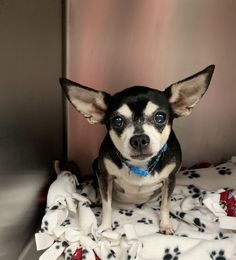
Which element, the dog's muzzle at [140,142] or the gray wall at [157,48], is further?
the gray wall at [157,48]

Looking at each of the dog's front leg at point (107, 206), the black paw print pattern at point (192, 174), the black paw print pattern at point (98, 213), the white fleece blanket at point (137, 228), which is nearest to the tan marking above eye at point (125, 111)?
the dog's front leg at point (107, 206)

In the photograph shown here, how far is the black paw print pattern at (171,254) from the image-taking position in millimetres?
1438

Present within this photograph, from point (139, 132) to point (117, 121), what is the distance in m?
0.10

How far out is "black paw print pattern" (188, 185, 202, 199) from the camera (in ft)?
5.81

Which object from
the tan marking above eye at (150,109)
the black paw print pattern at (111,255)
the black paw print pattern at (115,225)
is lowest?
the black paw print pattern at (115,225)

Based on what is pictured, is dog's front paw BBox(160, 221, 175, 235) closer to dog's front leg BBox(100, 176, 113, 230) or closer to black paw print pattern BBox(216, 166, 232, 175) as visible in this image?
dog's front leg BBox(100, 176, 113, 230)

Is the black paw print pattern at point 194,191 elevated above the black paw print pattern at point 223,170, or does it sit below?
below

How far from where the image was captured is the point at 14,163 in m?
1.45

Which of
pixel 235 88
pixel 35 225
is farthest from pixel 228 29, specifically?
pixel 35 225

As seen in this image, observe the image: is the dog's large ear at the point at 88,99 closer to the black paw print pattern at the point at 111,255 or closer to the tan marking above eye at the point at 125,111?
the tan marking above eye at the point at 125,111

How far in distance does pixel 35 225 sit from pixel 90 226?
25cm

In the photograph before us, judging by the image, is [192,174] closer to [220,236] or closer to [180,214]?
[180,214]

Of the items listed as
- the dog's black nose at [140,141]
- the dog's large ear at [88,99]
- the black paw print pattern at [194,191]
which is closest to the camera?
the dog's black nose at [140,141]

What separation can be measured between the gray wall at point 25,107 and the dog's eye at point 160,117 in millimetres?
416
